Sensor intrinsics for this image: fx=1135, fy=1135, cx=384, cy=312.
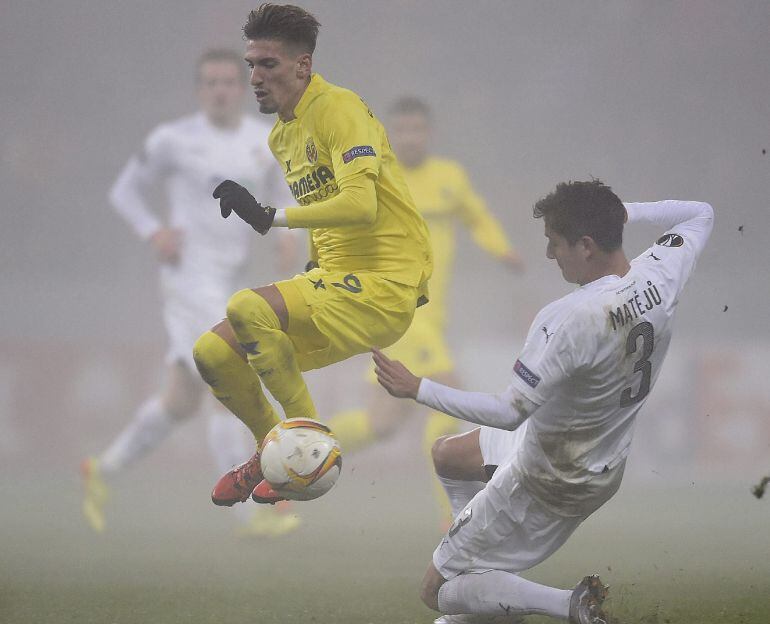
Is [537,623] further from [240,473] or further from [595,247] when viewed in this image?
[595,247]

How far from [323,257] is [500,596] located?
1.32 meters

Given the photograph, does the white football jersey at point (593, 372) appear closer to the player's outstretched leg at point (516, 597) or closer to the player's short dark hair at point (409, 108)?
the player's outstretched leg at point (516, 597)

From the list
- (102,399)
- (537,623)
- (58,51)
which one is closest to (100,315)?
(102,399)

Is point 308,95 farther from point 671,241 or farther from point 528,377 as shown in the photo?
point 671,241

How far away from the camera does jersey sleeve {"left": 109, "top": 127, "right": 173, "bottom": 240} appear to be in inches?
277

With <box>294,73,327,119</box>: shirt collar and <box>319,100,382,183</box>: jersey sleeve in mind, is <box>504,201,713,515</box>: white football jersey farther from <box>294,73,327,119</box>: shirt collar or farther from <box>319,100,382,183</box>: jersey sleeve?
<box>294,73,327,119</box>: shirt collar

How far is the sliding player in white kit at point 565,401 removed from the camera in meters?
3.46

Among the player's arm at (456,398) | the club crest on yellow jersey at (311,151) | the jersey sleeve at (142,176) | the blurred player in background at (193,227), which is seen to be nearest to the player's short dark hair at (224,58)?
the blurred player in background at (193,227)

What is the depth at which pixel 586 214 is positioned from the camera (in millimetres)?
3572

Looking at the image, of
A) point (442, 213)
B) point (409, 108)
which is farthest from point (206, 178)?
point (442, 213)

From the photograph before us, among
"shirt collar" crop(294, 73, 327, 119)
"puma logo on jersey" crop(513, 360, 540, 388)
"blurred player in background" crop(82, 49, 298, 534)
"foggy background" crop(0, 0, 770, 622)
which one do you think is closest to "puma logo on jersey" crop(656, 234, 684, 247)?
"puma logo on jersey" crop(513, 360, 540, 388)

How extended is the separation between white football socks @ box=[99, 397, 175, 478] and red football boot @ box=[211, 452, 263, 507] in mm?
3065

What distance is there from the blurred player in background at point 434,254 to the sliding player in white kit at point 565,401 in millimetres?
2818

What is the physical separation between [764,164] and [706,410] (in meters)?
2.11
